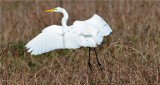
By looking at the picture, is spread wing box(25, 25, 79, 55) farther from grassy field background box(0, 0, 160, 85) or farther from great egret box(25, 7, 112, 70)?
grassy field background box(0, 0, 160, 85)

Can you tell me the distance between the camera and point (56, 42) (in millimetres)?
5637

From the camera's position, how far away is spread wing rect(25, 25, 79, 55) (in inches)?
220

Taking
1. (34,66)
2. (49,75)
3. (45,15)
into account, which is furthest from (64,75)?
(45,15)

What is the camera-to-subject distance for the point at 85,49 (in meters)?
7.15

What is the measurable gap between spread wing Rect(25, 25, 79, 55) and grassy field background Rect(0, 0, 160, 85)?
7.1 inches

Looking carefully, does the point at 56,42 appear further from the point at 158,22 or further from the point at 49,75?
the point at 158,22

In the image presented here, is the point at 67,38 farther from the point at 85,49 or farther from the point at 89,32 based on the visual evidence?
the point at 85,49

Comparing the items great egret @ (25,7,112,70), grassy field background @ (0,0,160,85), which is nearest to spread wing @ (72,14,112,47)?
great egret @ (25,7,112,70)

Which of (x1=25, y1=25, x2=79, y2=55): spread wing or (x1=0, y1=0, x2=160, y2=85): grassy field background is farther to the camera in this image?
(x1=25, y1=25, x2=79, y2=55): spread wing

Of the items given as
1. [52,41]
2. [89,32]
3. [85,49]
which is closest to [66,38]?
[52,41]

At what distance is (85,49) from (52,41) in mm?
1529

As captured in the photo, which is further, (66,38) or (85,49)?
(85,49)

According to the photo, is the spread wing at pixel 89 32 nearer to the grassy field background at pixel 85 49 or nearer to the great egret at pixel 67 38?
the great egret at pixel 67 38

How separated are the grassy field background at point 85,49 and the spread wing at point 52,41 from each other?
18cm
